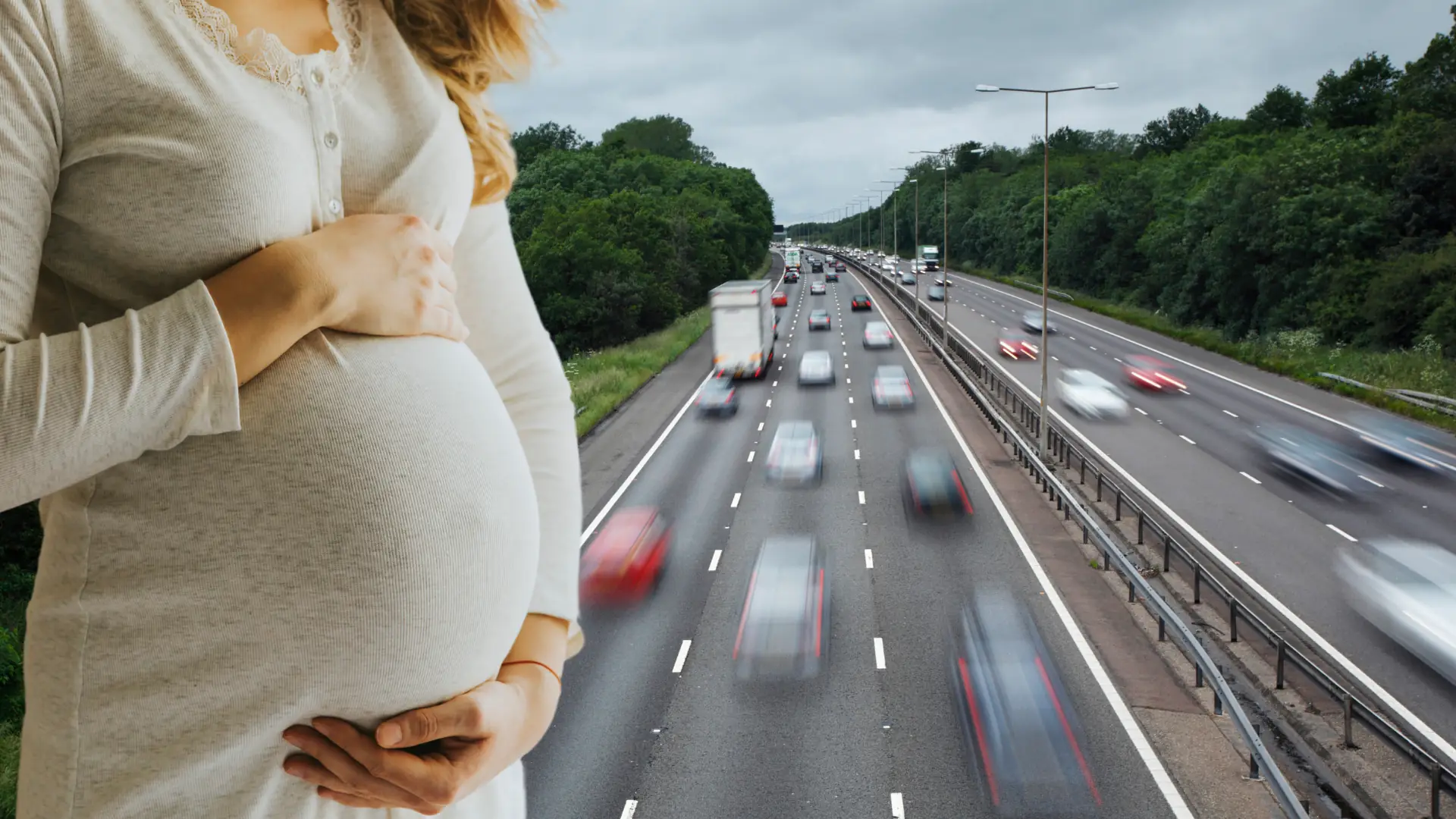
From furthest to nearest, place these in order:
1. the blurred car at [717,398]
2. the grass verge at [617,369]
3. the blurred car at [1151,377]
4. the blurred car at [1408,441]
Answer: the blurred car at [1151,377] < the blurred car at [717,398] < the grass verge at [617,369] < the blurred car at [1408,441]

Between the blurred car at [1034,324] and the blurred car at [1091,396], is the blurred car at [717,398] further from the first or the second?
the blurred car at [1034,324]

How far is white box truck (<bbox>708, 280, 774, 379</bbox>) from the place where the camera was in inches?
1976

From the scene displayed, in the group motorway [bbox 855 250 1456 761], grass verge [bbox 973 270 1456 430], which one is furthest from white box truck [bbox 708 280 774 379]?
grass verge [bbox 973 270 1456 430]

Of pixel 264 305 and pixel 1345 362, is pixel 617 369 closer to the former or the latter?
pixel 1345 362

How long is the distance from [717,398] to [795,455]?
10720 millimetres

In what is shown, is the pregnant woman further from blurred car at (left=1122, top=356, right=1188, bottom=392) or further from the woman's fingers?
blurred car at (left=1122, top=356, right=1188, bottom=392)

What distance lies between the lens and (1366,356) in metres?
47.9

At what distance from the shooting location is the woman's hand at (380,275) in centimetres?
139

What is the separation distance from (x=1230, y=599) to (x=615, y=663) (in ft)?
35.1

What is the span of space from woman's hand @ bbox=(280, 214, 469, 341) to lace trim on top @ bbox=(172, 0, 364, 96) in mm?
201

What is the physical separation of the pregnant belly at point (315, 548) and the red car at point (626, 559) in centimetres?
2289

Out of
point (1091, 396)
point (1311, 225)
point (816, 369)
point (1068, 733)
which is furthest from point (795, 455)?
point (1311, 225)

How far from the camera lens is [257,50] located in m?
1.46

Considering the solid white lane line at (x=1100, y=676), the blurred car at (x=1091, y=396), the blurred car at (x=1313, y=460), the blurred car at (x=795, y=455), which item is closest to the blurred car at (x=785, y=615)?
the solid white lane line at (x=1100, y=676)
